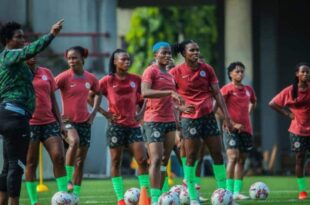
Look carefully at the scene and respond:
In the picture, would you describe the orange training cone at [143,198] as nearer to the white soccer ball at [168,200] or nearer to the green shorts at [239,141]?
the white soccer ball at [168,200]

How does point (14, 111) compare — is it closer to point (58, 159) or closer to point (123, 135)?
point (58, 159)

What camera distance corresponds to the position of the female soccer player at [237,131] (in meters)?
20.4

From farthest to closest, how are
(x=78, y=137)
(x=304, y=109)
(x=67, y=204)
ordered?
(x=304, y=109) → (x=78, y=137) → (x=67, y=204)

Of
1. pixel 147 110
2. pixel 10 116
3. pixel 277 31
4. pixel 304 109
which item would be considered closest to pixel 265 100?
pixel 277 31

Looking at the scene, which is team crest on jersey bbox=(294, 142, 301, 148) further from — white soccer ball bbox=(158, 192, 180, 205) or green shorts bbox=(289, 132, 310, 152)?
white soccer ball bbox=(158, 192, 180, 205)

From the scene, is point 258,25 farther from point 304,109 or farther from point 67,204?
point 67,204

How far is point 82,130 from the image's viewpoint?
1912 cm

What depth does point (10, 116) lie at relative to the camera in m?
14.4

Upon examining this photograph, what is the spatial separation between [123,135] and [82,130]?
1.21m

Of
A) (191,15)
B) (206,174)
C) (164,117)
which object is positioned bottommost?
(206,174)

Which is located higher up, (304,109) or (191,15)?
(191,15)

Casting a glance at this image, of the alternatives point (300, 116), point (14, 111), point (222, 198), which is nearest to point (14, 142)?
point (14, 111)

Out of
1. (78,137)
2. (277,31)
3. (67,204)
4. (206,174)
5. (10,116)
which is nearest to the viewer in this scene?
(10,116)

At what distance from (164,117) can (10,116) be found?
3455 mm
